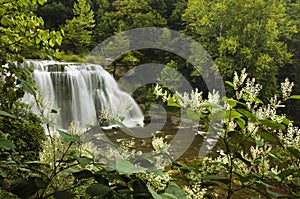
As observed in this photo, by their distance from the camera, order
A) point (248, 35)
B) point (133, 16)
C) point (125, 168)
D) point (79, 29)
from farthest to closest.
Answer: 1. point (133, 16)
2. point (79, 29)
3. point (248, 35)
4. point (125, 168)

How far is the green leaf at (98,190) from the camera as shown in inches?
25.9

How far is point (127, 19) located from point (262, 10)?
6.37 m

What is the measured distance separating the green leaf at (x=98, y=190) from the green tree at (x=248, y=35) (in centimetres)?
1052

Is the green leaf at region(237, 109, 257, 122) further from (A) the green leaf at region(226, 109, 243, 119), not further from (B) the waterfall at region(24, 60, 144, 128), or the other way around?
(B) the waterfall at region(24, 60, 144, 128)

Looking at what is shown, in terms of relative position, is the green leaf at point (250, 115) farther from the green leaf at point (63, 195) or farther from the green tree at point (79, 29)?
the green tree at point (79, 29)

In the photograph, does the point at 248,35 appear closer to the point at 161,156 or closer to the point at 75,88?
the point at 75,88

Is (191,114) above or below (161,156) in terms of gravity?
above

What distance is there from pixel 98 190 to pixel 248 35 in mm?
11549

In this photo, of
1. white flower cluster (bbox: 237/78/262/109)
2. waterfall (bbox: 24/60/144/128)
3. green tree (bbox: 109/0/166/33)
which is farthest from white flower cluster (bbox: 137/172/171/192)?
green tree (bbox: 109/0/166/33)

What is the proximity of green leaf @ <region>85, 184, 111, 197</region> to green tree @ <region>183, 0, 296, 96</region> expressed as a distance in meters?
10.5

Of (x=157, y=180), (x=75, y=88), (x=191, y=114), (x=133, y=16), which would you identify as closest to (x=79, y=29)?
(x=133, y=16)

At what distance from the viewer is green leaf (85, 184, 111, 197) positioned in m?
0.66

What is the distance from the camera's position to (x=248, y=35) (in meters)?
11.2

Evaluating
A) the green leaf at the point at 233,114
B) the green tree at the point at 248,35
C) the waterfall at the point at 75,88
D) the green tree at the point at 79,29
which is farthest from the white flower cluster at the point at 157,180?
the green tree at the point at 79,29
